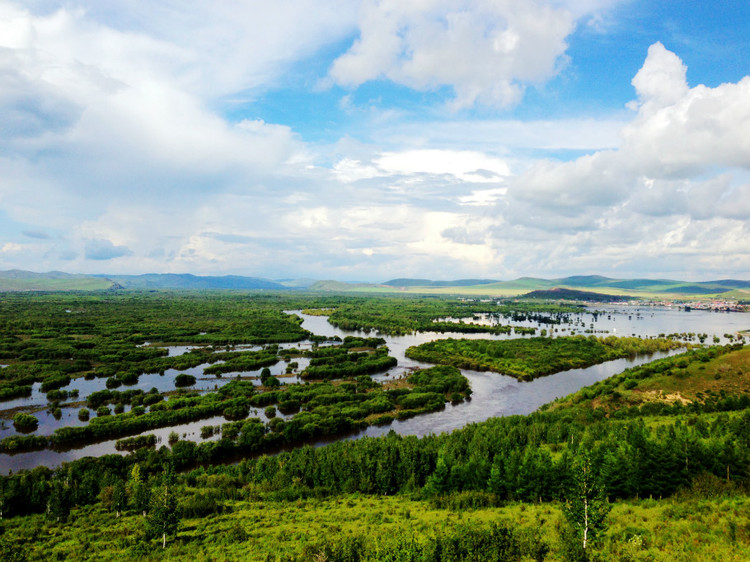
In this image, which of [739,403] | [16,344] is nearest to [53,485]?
[739,403]

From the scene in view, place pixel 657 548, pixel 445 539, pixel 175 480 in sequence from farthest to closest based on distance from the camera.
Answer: pixel 175 480
pixel 445 539
pixel 657 548

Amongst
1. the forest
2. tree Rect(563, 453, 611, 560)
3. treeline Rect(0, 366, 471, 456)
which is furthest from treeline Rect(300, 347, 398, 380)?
tree Rect(563, 453, 611, 560)

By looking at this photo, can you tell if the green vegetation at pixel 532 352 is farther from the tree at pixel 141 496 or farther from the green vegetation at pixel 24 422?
the green vegetation at pixel 24 422

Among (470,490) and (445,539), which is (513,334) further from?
(445,539)

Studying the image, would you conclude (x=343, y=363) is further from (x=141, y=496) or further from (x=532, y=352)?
(x=141, y=496)

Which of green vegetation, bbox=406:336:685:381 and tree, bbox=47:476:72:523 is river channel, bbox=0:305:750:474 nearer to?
green vegetation, bbox=406:336:685:381

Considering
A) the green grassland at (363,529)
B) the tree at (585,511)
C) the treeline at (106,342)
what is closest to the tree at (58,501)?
the green grassland at (363,529)

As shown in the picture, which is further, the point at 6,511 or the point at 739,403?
the point at 739,403
